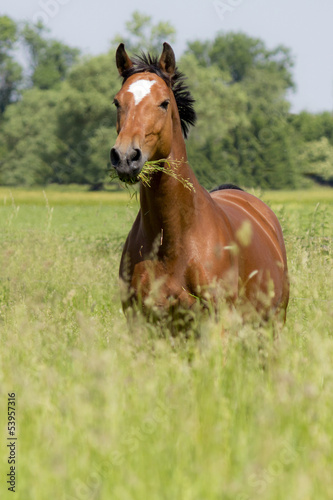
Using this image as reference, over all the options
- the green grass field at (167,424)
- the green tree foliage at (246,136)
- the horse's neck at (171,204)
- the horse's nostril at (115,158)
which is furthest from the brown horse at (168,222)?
the green tree foliage at (246,136)

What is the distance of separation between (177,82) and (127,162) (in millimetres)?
1505

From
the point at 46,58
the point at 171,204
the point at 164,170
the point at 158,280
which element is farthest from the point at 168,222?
the point at 46,58

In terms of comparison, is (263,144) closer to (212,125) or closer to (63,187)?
(212,125)

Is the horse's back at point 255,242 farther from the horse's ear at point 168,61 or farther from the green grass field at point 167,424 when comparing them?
the horse's ear at point 168,61

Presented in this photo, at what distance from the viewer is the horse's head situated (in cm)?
428

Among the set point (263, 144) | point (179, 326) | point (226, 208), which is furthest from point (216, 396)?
point (263, 144)

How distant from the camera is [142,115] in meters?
4.61

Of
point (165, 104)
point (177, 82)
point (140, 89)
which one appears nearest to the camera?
point (140, 89)

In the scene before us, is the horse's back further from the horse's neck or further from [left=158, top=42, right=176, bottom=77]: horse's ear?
[left=158, top=42, right=176, bottom=77]: horse's ear

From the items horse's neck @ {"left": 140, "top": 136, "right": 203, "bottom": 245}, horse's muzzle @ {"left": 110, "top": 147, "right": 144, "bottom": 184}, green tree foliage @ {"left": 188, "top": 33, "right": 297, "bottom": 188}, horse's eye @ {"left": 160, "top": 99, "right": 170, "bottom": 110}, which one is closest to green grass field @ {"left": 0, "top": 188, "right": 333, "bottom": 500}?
horse's neck @ {"left": 140, "top": 136, "right": 203, "bottom": 245}

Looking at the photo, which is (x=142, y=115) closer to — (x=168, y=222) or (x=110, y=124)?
(x=168, y=222)

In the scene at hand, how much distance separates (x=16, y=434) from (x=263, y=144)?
5333 centimetres

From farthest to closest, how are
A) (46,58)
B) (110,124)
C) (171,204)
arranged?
(46,58), (110,124), (171,204)

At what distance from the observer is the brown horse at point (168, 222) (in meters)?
4.70
